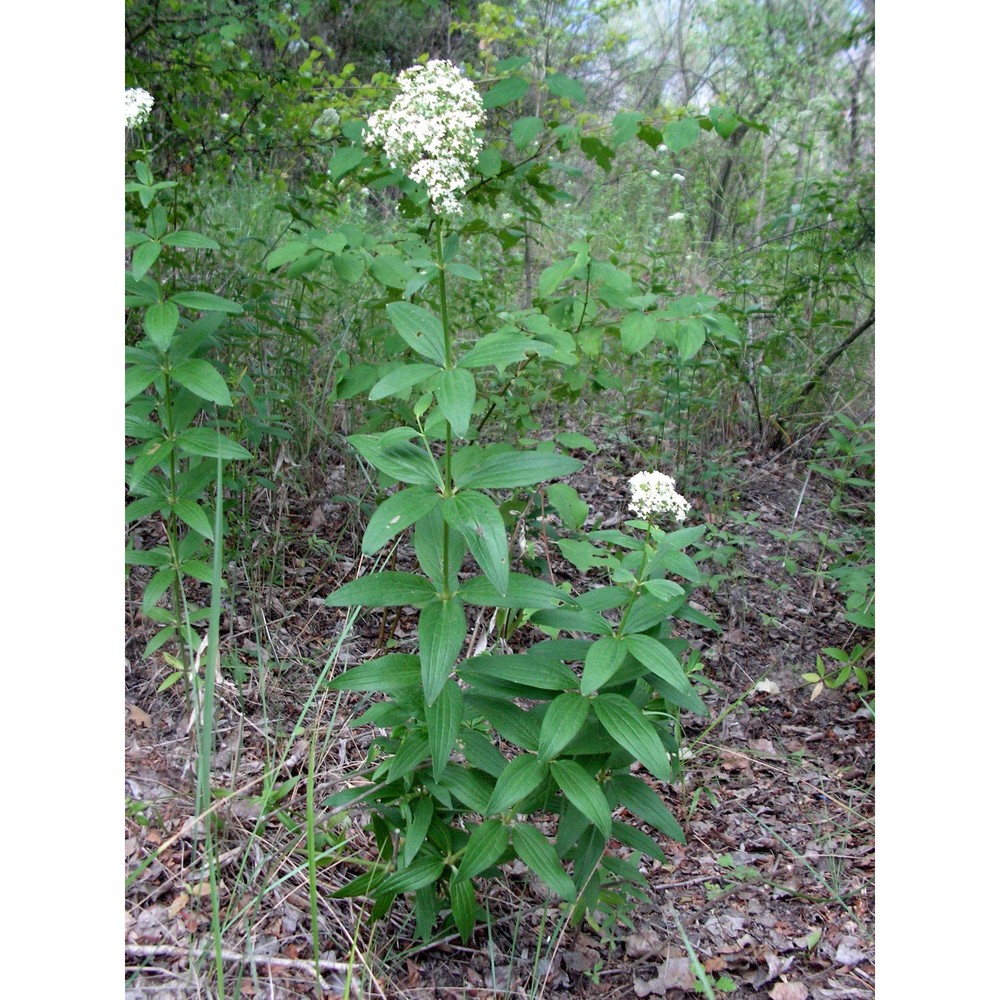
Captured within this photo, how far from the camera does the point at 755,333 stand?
4.04 meters

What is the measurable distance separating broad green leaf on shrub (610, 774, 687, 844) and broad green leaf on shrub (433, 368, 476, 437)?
2.41ft

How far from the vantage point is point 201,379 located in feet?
5.61

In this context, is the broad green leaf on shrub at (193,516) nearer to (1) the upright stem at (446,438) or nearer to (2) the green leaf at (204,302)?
(2) the green leaf at (204,302)

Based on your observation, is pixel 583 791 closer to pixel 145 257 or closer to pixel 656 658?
pixel 656 658

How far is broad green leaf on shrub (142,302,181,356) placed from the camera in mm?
1642

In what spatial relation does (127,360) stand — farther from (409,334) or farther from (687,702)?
A: (687,702)

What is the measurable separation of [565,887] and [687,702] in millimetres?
385

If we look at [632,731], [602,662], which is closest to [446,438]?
[602,662]

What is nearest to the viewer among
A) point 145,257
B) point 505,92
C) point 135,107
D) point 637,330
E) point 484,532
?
point 484,532

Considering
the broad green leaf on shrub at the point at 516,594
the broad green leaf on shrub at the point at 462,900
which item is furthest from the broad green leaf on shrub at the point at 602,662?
the broad green leaf on shrub at the point at 462,900

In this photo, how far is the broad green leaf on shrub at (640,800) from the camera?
1425 mm

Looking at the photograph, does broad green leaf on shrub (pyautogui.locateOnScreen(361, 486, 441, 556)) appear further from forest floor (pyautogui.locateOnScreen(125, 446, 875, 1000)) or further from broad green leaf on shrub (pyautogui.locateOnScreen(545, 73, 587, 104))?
broad green leaf on shrub (pyautogui.locateOnScreen(545, 73, 587, 104))

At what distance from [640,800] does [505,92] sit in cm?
187

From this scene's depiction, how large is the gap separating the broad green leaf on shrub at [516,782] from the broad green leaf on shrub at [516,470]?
485 millimetres
